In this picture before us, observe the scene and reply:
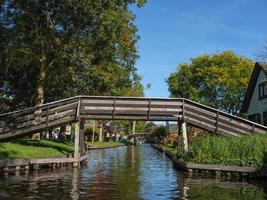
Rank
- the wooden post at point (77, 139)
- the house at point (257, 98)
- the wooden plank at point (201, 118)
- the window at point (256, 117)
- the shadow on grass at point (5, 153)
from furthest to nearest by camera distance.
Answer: the window at point (256, 117), the house at point (257, 98), the wooden plank at point (201, 118), the wooden post at point (77, 139), the shadow on grass at point (5, 153)

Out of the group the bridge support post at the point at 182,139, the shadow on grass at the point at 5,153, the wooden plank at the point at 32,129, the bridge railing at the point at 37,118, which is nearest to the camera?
the shadow on grass at the point at 5,153

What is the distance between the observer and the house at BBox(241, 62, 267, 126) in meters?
49.6

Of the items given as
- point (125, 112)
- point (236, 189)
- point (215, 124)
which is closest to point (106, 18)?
point (125, 112)

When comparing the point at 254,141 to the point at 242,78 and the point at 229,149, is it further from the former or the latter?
the point at 242,78

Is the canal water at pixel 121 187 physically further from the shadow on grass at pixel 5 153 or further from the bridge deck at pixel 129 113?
the bridge deck at pixel 129 113

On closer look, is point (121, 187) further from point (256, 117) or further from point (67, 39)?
point (256, 117)

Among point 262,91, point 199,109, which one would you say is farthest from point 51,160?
point 262,91

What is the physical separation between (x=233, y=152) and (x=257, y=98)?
82.4ft

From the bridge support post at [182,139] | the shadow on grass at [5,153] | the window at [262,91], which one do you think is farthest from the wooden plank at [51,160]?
the window at [262,91]

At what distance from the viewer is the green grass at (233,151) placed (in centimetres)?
2762

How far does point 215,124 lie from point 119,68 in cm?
1663

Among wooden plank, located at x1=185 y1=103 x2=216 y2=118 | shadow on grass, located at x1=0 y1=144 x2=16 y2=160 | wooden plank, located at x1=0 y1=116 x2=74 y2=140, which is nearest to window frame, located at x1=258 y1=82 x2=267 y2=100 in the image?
wooden plank, located at x1=185 y1=103 x2=216 y2=118

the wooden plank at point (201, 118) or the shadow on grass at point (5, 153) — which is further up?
the wooden plank at point (201, 118)

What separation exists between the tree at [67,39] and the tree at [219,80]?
37.5 metres
